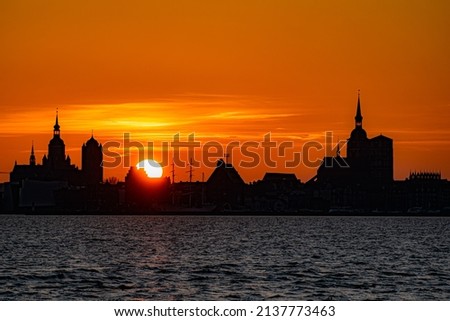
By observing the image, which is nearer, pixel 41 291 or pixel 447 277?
pixel 41 291

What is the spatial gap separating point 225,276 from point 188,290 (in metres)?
5.51

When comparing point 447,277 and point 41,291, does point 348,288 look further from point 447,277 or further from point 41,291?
point 41,291

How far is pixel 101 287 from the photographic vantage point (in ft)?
128

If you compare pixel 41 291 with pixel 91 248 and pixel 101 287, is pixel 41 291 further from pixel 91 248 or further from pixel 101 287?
pixel 91 248

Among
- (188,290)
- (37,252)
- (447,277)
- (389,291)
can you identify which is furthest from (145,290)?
(37,252)

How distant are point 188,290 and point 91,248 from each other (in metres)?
27.5
